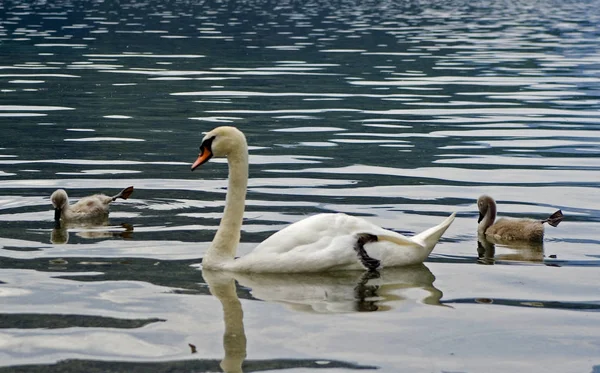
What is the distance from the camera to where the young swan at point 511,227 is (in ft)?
40.2

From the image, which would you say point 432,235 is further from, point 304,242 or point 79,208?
point 79,208

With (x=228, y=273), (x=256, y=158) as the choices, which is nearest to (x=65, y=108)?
(x=256, y=158)

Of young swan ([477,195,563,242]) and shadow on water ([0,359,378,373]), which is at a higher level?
shadow on water ([0,359,378,373])

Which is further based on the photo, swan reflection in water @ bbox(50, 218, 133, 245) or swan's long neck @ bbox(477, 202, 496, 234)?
swan's long neck @ bbox(477, 202, 496, 234)

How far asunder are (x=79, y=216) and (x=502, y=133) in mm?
A: 10521

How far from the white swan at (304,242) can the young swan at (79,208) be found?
9.50ft

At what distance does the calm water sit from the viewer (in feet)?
27.8

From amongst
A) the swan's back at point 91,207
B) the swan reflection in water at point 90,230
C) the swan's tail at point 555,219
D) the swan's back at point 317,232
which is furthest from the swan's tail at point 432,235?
the swan's back at point 91,207

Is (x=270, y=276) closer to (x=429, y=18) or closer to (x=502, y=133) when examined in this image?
(x=502, y=133)

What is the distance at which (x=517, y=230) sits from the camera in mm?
12320

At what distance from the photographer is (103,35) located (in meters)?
49.3

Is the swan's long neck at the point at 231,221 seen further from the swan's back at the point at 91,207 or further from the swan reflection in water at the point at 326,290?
the swan's back at the point at 91,207

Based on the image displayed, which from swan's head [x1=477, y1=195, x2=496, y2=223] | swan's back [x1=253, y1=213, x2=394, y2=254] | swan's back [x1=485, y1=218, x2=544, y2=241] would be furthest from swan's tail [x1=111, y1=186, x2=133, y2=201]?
swan's back [x1=485, y1=218, x2=544, y2=241]

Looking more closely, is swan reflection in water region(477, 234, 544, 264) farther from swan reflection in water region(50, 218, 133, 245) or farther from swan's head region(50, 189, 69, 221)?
swan's head region(50, 189, 69, 221)
